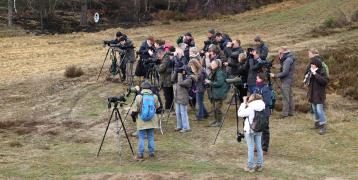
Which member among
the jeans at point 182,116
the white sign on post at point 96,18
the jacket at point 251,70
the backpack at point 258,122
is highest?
the white sign on post at point 96,18

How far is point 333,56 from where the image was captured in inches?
1044

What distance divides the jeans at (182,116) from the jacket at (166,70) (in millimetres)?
1530

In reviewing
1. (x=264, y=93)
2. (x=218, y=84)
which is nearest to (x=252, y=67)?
(x=218, y=84)

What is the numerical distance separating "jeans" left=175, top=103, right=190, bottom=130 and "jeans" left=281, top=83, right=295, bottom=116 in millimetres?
3199

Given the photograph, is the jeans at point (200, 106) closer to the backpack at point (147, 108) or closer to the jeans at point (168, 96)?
the jeans at point (168, 96)

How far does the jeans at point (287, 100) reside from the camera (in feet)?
55.1

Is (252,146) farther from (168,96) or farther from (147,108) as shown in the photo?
(168,96)

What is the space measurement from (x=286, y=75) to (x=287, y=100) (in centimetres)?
90

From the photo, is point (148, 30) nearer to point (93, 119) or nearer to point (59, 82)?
point (59, 82)

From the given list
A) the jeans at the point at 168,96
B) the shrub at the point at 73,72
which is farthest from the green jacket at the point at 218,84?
the shrub at the point at 73,72

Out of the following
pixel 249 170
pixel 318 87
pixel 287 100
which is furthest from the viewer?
pixel 287 100

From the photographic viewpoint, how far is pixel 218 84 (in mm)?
15375

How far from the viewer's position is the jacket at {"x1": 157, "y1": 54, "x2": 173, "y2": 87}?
1659 centimetres

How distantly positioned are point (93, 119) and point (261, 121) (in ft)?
22.9
